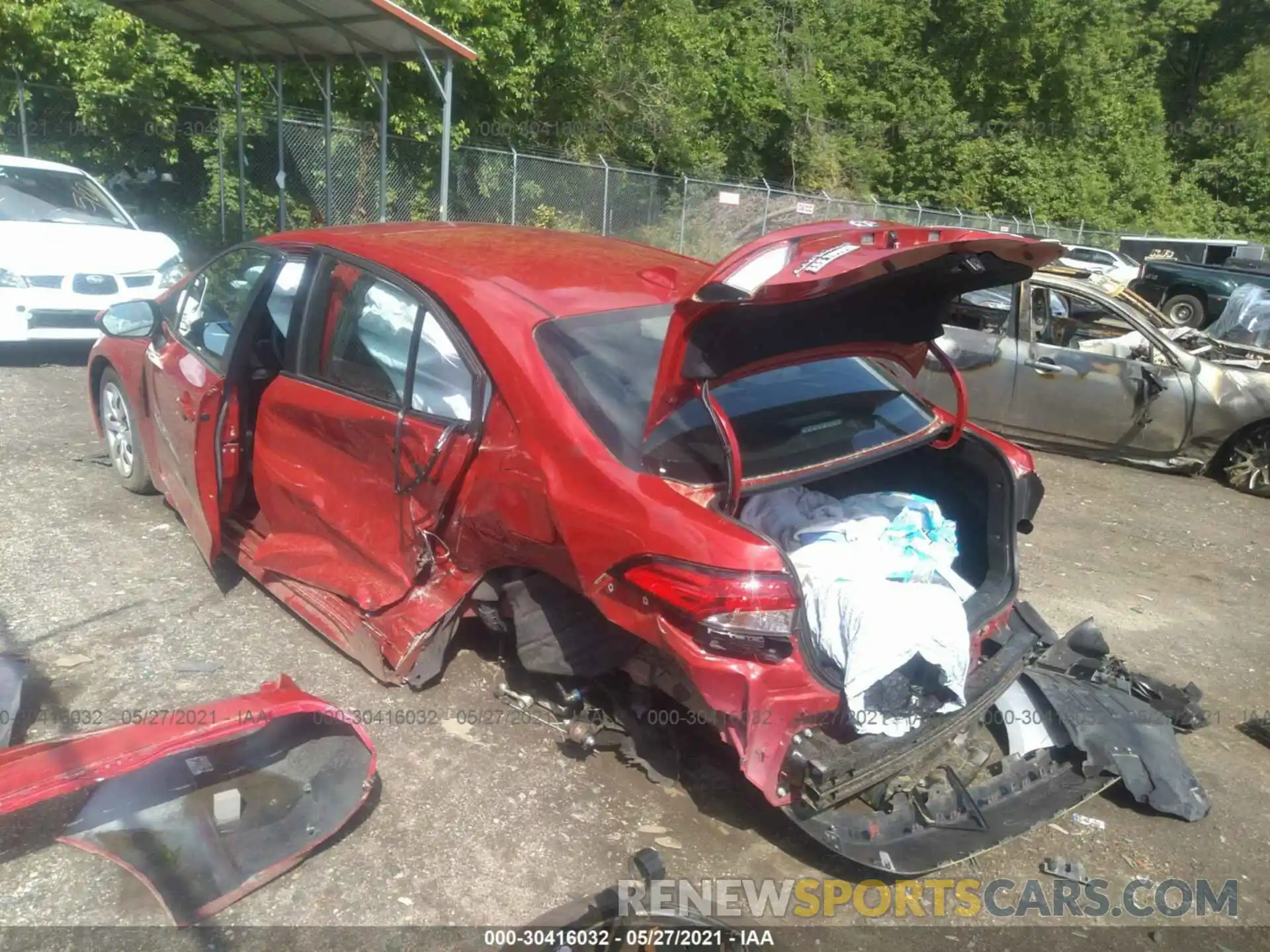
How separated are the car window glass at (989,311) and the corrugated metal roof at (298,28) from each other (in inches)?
206

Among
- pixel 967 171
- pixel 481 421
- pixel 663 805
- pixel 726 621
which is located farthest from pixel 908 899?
pixel 967 171

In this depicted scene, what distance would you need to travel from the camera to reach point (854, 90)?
32594 millimetres

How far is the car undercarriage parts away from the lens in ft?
8.65

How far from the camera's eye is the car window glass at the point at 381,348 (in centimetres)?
346

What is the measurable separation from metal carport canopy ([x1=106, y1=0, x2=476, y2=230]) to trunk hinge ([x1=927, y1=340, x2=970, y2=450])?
293 inches

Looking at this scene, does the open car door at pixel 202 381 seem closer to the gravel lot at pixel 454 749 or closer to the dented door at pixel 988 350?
the gravel lot at pixel 454 749

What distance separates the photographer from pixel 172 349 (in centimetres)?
461

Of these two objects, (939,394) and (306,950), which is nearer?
(306,950)

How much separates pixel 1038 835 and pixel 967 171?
32827 mm

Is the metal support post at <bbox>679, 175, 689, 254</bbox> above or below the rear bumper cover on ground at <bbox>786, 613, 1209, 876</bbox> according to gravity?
above

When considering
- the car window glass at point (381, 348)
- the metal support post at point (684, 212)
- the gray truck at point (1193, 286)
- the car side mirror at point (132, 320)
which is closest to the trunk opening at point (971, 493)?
the car window glass at point (381, 348)

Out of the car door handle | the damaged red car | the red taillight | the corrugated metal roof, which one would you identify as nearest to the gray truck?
the car door handle

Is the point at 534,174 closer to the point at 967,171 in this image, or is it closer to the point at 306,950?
the point at 306,950

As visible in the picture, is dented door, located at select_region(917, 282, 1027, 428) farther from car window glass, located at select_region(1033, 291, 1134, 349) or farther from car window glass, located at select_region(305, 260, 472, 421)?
car window glass, located at select_region(305, 260, 472, 421)
